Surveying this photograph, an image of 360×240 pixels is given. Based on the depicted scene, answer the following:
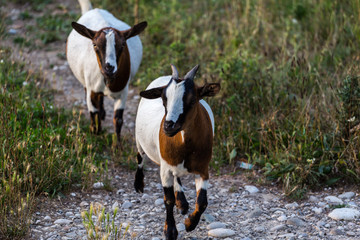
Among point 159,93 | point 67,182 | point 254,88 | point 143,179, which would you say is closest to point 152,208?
point 143,179

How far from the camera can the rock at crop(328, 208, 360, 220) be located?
5171 millimetres

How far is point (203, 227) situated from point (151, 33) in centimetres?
522

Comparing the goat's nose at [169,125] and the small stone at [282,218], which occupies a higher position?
the goat's nose at [169,125]

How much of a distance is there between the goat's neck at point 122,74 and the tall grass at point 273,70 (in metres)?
1.24

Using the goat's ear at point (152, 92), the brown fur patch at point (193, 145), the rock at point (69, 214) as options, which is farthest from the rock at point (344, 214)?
the rock at point (69, 214)

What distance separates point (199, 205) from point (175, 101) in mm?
1126

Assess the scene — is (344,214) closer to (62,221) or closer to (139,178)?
(139,178)

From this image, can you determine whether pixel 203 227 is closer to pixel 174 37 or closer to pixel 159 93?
pixel 159 93

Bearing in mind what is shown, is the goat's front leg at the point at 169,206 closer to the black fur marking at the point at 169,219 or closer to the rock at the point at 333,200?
the black fur marking at the point at 169,219

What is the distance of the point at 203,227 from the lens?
5141 millimetres

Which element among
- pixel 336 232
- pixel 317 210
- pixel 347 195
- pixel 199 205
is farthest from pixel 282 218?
pixel 199 205

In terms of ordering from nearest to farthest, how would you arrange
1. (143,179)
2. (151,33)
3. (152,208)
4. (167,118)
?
(167,118), (152,208), (143,179), (151,33)

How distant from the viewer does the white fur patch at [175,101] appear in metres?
4.14

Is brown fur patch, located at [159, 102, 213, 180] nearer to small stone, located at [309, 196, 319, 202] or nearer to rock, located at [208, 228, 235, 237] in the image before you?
rock, located at [208, 228, 235, 237]
